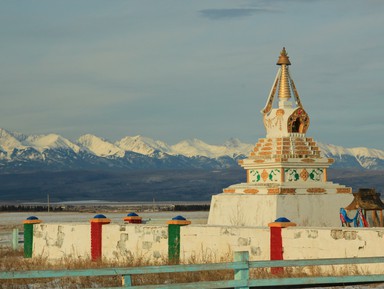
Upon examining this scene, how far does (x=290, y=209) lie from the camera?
40094 mm

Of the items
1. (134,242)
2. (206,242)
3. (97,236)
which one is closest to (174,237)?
(206,242)

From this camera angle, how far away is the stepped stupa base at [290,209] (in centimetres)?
4000

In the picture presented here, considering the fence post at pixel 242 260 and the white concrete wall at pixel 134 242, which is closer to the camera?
the fence post at pixel 242 260

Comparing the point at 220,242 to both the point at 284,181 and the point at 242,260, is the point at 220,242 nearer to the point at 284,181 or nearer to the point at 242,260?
the point at 242,260

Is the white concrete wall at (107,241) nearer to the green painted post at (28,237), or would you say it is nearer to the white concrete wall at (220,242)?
the green painted post at (28,237)

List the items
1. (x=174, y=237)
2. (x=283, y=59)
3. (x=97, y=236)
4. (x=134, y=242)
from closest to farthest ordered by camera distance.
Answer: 1. (x=174, y=237)
2. (x=134, y=242)
3. (x=97, y=236)
4. (x=283, y=59)

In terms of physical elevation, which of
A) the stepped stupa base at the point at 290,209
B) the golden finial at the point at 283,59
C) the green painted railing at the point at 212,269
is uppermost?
the golden finial at the point at 283,59

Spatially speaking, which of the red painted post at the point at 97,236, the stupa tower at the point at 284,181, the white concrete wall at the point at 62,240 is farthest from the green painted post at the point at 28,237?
the stupa tower at the point at 284,181

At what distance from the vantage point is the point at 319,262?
20891 mm

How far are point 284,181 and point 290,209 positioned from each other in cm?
210

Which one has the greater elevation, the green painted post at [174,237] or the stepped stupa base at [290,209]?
the stepped stupa base at [290,209]

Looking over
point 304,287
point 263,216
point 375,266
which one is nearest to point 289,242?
point 375,266

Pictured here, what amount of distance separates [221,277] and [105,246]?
33.8 feet

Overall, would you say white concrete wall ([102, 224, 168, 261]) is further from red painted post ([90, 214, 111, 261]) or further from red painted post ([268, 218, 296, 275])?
red painted post ([268, 218, 296, 275])
